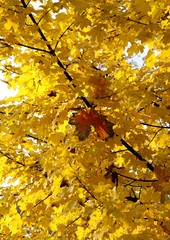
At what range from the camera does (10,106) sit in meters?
2.37

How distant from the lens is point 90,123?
82.9 inches

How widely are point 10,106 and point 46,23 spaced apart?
0.64 meters

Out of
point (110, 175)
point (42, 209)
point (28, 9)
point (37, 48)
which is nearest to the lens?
point (28, 9)


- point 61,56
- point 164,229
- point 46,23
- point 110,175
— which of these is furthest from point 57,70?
point 164,229

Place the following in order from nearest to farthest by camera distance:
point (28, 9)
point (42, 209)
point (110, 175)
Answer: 1. point (28, 9)
2. point (110, 175)
3. point (42, 209)

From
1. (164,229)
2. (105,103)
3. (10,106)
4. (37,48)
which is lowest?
(164,229)

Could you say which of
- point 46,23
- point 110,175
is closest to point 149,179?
point 110,175

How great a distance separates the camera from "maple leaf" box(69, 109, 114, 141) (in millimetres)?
2092

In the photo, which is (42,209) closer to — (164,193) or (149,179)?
(149,179)

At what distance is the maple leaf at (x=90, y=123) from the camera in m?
2.09

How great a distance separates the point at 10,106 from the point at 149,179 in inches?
45.6

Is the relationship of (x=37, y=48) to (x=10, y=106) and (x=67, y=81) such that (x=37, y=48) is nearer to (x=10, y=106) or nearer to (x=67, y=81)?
(x=67, y=81)

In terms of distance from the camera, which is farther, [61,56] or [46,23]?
[46,23]

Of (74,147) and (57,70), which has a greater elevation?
(57,70)
